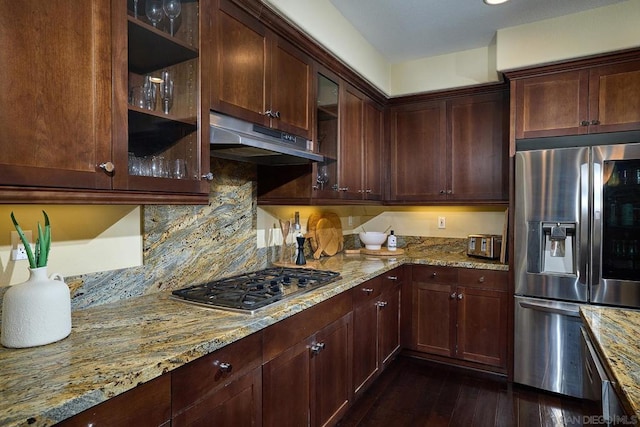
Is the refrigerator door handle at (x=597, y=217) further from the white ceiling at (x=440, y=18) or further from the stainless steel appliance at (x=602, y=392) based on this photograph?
the stainless steel appliance at (x=602, y=392)

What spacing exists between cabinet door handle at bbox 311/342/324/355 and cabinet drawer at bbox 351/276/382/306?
44 cm

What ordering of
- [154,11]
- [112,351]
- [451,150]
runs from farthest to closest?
[451,150]
[154,11]
[112,351]

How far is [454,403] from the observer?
2602 millimetres

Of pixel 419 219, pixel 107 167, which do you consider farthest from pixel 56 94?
pixel 419 219

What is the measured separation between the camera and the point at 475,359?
3.04 metres

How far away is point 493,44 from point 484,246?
1674 mm

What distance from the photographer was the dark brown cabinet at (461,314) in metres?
2.95

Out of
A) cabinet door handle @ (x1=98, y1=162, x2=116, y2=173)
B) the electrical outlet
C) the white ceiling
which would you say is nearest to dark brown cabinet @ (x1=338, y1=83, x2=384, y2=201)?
the white ceiling

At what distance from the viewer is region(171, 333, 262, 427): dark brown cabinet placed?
1184 millimetres

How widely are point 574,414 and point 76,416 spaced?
2.87 metres

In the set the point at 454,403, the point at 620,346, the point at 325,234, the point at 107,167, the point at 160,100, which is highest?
the point at 160,100

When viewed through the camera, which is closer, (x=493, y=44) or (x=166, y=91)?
(x=166, y=91)

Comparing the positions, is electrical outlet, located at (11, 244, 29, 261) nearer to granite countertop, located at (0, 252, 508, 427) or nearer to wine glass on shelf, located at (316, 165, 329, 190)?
granite countertop, located at (0, 252, 508, 427)

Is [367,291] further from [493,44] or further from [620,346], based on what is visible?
[493,44]
